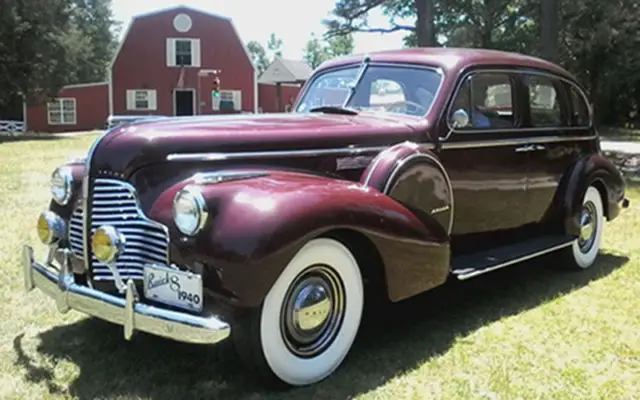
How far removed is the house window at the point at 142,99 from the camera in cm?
A: 3475

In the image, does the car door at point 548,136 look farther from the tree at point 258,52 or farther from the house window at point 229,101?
the tree at point 258,52

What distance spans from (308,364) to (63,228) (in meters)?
1.72

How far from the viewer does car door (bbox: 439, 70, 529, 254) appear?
477 centimetres

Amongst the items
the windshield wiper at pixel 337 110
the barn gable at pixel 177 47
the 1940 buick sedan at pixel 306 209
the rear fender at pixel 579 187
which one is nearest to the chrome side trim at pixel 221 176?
the 1940 buick sedan at pixel 306 209

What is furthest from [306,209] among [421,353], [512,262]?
[512,262]

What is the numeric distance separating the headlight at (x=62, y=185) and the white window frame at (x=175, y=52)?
3179 centimetres

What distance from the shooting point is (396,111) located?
480cm

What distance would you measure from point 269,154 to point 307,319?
0.98 metres

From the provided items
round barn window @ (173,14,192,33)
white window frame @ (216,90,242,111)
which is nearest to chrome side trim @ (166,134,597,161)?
white window frame @ (216,90,242,111)

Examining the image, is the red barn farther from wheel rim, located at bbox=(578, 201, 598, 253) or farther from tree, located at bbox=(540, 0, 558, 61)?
wheel rim, located at bbox=(578, 201, 598, 253)

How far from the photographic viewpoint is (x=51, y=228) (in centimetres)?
400

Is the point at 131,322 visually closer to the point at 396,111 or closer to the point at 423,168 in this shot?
the point at 423,168

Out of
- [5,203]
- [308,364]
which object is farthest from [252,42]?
[308,364]

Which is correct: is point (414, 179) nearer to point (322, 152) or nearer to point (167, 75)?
point (322, 152)
